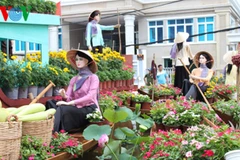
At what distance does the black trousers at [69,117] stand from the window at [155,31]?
1964 centimetres

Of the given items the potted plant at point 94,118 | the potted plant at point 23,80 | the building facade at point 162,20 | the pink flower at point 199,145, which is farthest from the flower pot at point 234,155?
the building facade at point 162,20

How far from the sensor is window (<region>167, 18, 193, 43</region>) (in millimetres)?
23531

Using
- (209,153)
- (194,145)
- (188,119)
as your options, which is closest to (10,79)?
(188,119)

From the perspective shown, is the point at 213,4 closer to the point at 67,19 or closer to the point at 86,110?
the point at 67,19

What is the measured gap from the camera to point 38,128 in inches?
138

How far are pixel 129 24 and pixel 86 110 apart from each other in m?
18.0

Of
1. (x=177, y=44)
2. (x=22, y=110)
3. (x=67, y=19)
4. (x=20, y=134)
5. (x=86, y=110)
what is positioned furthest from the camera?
(x=67, y=19)

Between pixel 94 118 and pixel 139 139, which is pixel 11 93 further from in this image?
pixel 139 139

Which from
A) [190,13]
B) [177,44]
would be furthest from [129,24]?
[177,44]

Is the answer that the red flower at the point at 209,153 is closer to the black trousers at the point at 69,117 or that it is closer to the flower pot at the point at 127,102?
the black trousers at the point at 69,117

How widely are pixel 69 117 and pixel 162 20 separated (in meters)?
20.0

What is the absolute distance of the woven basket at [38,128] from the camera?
137 inches

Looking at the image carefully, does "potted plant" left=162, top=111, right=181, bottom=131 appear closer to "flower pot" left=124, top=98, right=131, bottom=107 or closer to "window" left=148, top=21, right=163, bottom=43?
"flower pot" left=124, top=98, right=131, bottom=107

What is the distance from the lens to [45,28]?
6.60 m
